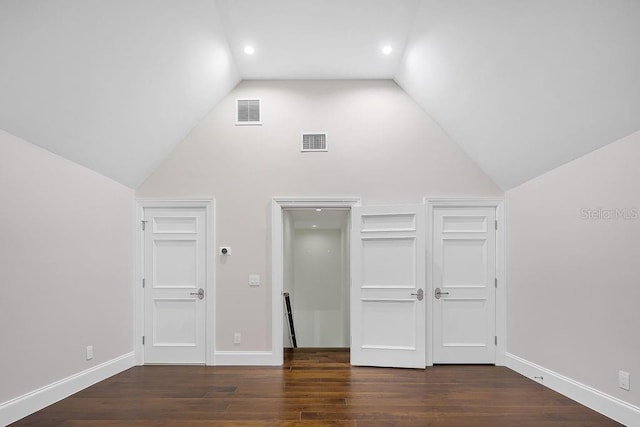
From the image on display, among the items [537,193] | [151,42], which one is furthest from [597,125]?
[151,42]

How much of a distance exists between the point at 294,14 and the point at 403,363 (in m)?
3.88

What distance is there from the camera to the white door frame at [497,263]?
4.80 metres

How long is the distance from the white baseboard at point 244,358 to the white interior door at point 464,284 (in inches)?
78.6

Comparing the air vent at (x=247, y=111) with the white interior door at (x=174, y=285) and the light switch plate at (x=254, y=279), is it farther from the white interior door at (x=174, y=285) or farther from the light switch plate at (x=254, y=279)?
the light switch plate at (x=254, y=279)

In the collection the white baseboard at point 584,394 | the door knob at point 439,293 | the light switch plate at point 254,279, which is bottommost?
the white baseboard at point 584,394

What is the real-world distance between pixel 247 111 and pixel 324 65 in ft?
3.62

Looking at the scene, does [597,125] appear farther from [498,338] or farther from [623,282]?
[498,338]

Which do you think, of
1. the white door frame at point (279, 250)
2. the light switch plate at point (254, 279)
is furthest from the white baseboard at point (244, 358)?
the light switch plate at point (254, 279)

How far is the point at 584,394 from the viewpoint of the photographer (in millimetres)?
3533

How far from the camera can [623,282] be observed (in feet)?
10.4

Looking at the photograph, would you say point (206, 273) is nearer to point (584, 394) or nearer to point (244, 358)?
point (244, 358)

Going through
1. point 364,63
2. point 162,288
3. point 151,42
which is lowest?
point 162,288

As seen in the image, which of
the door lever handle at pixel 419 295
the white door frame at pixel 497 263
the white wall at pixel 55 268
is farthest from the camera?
the white door frame at pixel 497 263

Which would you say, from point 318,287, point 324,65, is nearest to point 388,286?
point 324,65
